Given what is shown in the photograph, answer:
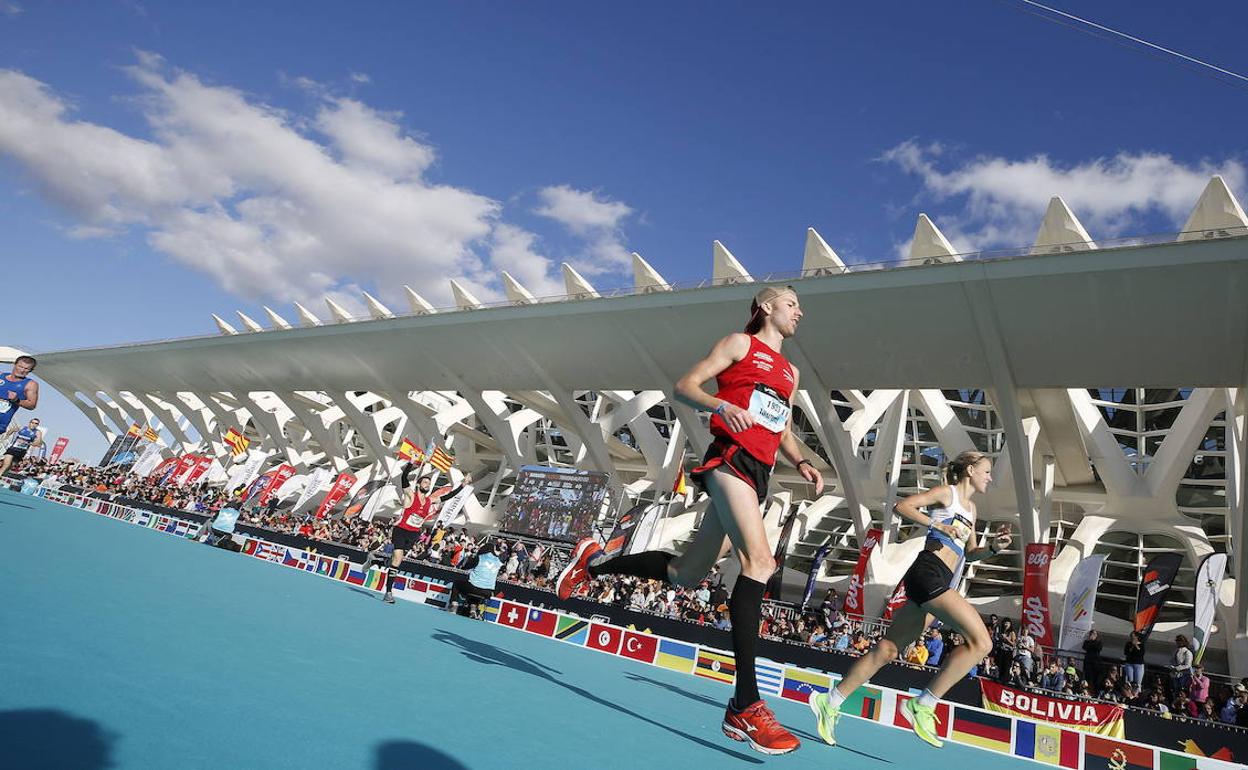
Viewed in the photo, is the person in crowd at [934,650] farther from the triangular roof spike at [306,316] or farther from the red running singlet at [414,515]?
the triangular roof spike at [306,316]

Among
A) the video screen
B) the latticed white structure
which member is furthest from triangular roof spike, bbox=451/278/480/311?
the video screen

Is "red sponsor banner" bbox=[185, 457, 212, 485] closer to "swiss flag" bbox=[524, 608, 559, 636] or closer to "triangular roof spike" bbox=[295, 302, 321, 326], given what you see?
"triangular roof spike" bbox=[295, 302, 321, 326]

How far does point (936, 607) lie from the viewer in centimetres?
507

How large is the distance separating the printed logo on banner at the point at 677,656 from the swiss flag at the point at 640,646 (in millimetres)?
143

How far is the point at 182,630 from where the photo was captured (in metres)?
4.85

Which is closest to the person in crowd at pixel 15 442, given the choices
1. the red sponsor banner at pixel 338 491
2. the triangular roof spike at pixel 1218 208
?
the red sponsor banner at pixel 338 491

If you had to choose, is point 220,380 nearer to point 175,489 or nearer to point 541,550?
point 175,489

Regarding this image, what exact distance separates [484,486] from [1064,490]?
32.4m

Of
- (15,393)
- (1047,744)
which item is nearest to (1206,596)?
(1047,744)

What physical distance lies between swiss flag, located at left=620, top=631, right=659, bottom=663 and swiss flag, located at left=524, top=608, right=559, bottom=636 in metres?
1.55

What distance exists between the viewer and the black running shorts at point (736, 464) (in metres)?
3.72

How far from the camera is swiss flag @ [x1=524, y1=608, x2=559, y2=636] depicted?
13453 mm

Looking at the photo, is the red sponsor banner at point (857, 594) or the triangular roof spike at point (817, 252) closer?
the red sponsor banner at point (857, 594)

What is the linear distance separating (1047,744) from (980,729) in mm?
701
